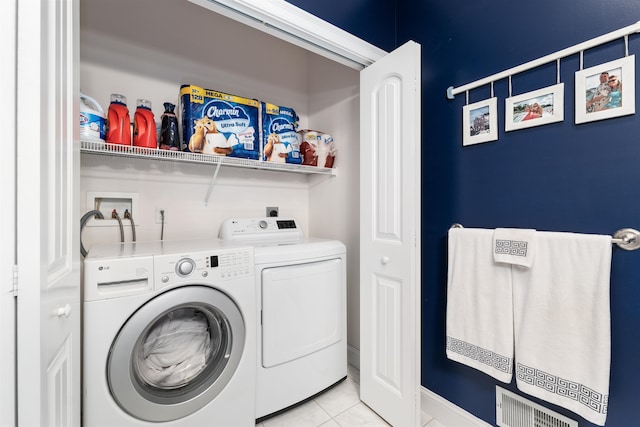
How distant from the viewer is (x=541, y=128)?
1.13 meters

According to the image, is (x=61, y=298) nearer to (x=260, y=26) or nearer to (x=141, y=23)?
(x=260, y=26)

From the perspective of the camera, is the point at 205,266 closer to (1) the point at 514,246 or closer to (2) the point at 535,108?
(1) the point at 514,246

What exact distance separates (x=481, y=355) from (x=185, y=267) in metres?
1.40

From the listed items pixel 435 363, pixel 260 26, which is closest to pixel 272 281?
pixel 435 363

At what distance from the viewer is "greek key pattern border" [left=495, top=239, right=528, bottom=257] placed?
1.12m

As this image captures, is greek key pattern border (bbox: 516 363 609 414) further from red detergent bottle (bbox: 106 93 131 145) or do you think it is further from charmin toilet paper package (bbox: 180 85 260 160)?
red detergent bottle (bbox: 106 93 131 145)

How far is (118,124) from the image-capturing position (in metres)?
1.37

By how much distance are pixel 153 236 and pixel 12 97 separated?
1339mm

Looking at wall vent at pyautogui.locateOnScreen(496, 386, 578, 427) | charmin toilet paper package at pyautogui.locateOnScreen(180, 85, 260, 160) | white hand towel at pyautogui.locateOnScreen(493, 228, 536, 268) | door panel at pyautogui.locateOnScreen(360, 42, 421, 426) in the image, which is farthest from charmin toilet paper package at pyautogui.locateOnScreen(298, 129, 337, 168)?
wall vent at pyautogui.locateOnScreen(496, 386, 578, 427)

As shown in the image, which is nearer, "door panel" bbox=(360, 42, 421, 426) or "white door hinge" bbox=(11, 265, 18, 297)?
"white door hinge" bbox=(11, 265, 18, 297)

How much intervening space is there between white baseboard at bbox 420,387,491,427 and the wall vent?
12cm

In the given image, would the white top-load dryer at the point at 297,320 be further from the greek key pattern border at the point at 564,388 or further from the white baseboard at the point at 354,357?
the greek key pattern border at the point at 564,388

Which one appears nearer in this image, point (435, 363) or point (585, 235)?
point (585, 235)

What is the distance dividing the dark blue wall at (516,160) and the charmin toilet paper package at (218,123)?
72cm
